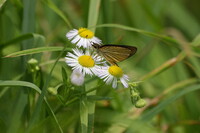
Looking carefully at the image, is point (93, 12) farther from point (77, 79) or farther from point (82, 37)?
point (77, 79)

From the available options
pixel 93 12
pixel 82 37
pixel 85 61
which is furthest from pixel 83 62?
pixel 93 12

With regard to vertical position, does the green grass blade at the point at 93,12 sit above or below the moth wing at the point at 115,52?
above

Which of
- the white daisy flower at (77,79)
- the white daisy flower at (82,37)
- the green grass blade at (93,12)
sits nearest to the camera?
the white daisy flower at (77,79)

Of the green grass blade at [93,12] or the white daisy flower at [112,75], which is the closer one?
the white daisy flower at [112,75]

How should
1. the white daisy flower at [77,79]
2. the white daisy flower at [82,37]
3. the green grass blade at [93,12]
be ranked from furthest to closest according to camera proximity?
the green grass blade at [93,12] → the white daisy flower at [82,37] → the white daisy flower at [77,79]

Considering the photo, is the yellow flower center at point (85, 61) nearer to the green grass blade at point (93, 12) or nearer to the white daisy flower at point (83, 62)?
the white daisy flower at point (83, 62)

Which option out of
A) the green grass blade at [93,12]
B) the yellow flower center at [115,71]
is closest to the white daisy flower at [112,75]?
the yellow flower center at [115,71]

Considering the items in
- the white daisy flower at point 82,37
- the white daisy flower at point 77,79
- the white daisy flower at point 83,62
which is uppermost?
the white daisy flower at point 82,37

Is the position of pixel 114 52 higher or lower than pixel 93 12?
lower

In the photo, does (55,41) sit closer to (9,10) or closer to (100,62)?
(9,10)
